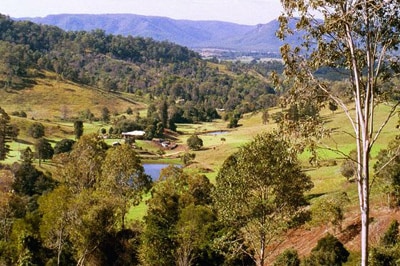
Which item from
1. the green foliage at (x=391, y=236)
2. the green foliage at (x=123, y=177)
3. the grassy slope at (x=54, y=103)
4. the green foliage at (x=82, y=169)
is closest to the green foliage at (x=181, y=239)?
the green foliage at (x=123, y=177)

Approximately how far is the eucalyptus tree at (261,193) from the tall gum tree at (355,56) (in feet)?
33.4

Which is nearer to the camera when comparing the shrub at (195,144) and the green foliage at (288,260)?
the green foliage at (288,260)

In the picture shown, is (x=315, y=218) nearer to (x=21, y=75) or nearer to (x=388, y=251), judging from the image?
(x=388, y=251)

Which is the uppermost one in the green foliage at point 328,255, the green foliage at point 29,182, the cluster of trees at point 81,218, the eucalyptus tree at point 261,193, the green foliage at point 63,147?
the eucalyptus tree at point 261,193

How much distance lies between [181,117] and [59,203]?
139783 mm

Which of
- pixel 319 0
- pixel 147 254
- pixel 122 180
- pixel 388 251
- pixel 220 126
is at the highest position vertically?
pixel 319 0

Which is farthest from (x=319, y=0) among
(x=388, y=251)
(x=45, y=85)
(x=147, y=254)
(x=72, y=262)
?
(x=45, y=85)

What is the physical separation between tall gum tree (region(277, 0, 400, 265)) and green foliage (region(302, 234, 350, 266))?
16919 millimetres

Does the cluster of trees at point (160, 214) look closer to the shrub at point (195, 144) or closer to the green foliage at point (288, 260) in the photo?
the green foliage at point (288, 260)

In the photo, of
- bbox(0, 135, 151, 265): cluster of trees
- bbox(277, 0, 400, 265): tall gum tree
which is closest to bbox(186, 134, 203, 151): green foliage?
bbox(0, 135, 151, 265): cluster of trees

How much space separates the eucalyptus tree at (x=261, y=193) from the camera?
25078 millimetres

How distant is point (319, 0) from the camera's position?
1351 cm

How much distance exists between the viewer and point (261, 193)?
26031 millimetres

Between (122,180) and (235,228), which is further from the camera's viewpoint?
(122,180)
